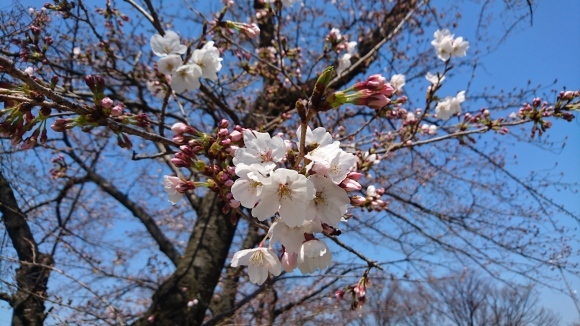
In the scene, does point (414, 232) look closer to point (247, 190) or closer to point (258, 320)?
point (258, 320)

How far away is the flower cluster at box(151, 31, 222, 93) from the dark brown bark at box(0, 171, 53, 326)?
1716 mm

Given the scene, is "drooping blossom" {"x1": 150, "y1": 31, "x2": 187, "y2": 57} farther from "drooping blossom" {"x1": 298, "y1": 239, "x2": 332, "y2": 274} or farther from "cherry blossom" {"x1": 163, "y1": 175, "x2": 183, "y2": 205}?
"drooping blossom" {"x1": 298, "y1": 239, "x2": 332, "y2": 274}

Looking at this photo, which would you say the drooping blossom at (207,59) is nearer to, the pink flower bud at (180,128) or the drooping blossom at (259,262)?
the pink flower bud at (180,128)

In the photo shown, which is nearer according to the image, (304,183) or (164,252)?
(304,183)

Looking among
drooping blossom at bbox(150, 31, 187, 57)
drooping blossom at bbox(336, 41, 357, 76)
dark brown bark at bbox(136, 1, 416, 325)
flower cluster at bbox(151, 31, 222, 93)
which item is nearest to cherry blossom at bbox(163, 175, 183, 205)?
flower cluster at bbox(151, 31, 222, 93)

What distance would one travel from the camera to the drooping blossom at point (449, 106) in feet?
9.33

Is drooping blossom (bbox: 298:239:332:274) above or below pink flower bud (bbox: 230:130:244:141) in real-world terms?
below

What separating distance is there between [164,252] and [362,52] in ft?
10.9

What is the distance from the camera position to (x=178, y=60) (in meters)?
1.82

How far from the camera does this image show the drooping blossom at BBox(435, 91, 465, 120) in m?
2.84

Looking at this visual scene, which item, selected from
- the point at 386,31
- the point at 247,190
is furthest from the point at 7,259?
the point at 386,31

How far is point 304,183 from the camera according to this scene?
0.78 m

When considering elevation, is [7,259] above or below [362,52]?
below

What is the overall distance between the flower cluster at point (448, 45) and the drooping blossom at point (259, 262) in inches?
87.4
